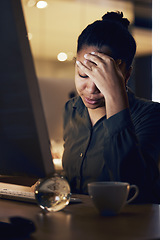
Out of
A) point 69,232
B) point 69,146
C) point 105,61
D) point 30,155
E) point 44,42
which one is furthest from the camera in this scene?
point 44,42

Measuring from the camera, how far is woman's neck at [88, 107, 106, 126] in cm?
140

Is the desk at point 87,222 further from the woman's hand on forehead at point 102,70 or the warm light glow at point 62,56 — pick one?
the warm light glow at point 62,56

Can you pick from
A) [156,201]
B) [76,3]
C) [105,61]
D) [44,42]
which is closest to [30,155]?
[105,61]

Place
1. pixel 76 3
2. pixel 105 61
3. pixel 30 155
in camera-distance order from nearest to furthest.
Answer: pixel 30 155 < pixel 105 61 < pixel 76 3

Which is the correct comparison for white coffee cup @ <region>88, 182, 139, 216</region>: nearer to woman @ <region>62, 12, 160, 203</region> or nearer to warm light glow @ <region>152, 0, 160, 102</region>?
woman @ <region>62, 12, 160, 203</region>

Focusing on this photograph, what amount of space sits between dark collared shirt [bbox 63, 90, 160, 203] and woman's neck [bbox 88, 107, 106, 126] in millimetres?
18

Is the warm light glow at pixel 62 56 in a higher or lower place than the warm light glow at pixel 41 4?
lower

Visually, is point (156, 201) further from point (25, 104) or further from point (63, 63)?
point (63, 63)

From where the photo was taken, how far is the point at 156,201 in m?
1.25

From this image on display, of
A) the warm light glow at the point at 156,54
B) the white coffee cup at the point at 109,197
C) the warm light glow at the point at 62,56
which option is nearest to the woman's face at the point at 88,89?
the white coffee cup at the point at 109,197

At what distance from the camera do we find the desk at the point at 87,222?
23.5 inches

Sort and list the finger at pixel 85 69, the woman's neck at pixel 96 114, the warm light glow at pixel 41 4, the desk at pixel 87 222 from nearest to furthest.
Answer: the desk at pixel 87 222 < the finger at pixel 85 69 < the woman's neck at pixel 96 114 < the warm light glow at pixel 41 4

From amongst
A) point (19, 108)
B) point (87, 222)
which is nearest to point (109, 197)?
point (87, 222)

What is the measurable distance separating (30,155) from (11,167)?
95 millimetres
